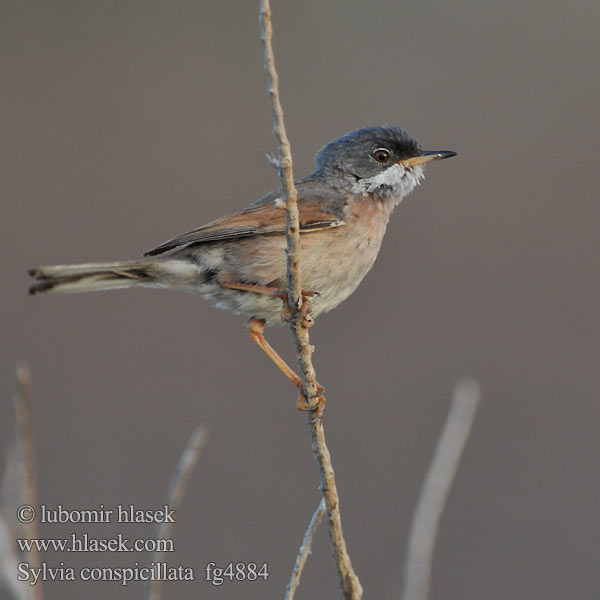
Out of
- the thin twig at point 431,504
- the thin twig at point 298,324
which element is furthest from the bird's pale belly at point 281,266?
the thin twig at point 431,504

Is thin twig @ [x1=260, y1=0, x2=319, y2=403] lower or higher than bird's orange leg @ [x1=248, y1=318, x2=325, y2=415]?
higher

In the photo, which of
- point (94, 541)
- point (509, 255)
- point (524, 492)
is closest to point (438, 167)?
point (509, 255)

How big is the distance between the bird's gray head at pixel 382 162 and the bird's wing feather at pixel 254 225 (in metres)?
0.40

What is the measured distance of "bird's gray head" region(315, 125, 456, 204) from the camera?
167 inches

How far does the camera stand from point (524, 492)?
564cm

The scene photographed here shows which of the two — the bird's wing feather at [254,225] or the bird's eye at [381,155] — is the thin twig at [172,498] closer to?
the bird's wing feather at [254,225]

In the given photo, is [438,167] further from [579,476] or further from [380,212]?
[380,212]

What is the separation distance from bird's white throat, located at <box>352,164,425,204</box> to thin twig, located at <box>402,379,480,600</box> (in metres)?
1.53

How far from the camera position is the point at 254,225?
12.6ft

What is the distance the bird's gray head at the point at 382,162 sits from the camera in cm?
425

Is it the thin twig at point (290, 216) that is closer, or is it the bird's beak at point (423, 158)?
the thin twig at point (290, 216)

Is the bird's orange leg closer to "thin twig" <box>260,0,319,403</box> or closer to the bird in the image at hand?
the bird

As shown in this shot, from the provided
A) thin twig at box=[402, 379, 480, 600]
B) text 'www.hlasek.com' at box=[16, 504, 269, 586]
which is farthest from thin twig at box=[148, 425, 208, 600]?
thin twig at box=[402, 379, 480, 600]

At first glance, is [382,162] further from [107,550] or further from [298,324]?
[107,550]
